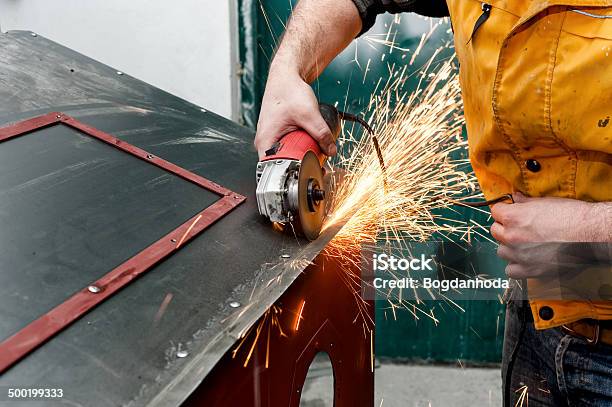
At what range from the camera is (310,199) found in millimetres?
1245

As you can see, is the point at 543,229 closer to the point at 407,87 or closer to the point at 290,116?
the point at 290,116

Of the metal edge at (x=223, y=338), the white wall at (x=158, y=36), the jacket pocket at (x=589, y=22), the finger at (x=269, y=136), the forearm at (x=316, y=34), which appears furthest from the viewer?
the white wall at (x=158, y=36)

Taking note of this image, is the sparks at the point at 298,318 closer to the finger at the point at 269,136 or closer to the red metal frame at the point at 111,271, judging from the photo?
the red metal frame at the point at 111,271

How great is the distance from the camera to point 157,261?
106 centimetres

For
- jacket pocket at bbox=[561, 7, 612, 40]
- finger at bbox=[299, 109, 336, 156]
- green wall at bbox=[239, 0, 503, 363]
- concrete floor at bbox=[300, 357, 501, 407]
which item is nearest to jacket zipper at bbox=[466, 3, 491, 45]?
jacket pocket at bbox=[561, 7, 612, 40]

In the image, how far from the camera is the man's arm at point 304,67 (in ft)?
4.48

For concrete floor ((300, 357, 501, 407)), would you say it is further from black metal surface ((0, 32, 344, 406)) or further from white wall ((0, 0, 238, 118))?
black metal surface ((0, 32, 344, 406))

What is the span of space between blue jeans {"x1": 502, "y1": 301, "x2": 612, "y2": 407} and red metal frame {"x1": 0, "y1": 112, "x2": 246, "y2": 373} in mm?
779

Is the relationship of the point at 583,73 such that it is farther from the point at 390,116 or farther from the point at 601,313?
the point at 390,116

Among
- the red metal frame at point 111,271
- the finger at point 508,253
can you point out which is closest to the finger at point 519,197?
the finger at point 508,253

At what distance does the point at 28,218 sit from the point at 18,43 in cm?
81

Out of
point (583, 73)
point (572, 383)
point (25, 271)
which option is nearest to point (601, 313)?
point (572, 383)

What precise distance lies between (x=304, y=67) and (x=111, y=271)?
768 millimetres

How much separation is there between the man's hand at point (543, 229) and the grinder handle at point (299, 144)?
0.44 metres
